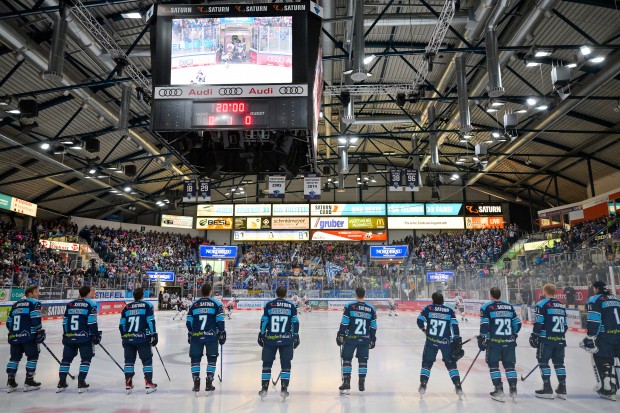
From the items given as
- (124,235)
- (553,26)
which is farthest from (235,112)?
(124,235)

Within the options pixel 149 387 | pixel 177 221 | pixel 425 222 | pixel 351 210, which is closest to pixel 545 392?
pixel 149 387

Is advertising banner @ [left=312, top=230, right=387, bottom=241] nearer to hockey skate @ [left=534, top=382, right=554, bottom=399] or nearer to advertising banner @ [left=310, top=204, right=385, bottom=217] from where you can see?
advertising banner @ [left=310, top=204, right=385, bottom=217]

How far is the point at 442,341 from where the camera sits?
7234 mm

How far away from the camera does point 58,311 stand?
2375cm

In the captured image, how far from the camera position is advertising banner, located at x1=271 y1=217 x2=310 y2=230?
4672 cm

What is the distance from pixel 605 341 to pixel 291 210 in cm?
4063

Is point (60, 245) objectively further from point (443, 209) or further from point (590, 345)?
point (590, 345)

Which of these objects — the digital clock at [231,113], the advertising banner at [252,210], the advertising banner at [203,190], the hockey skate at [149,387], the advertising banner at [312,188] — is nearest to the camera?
the hockey skate at [149,387]

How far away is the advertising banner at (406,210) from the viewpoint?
46281 millimetres

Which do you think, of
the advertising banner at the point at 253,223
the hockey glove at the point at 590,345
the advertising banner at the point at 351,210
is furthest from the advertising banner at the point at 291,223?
the hockey glove at the point at 590,345

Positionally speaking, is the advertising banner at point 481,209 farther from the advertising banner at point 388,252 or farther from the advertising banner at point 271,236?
the advertising banner at point 271,236

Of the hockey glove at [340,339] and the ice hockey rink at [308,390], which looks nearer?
the ice hockey rink at [308,390]

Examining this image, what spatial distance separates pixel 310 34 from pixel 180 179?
34.7 metres

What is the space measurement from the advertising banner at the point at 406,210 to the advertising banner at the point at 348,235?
251 centimetres
